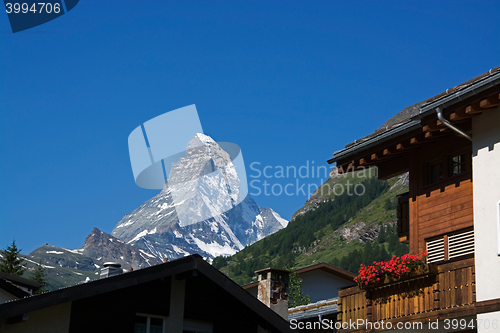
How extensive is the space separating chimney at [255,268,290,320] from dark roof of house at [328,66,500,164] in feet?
13.1

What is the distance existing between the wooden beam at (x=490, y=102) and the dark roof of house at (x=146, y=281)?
297 inches

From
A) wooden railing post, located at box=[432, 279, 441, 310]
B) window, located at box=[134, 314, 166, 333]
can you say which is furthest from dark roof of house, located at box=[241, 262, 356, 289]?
wooden railing post, located at box=[432, 279, 441, 310]

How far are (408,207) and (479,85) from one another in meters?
5.59

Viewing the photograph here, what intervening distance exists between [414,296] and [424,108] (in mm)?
4706

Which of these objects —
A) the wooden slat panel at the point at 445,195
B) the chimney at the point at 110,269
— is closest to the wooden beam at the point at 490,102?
the wooden slat panel at the point at 445,195

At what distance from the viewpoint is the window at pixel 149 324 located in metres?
15.6

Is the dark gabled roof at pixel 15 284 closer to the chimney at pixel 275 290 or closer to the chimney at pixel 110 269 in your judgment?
the chimney at pixel 110 269

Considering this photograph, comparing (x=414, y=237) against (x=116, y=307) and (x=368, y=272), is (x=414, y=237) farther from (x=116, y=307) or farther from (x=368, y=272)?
(x=116, y=307)

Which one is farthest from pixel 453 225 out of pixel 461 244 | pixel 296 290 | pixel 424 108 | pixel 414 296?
pixel 296 290

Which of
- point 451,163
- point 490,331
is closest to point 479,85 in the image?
point 451,163

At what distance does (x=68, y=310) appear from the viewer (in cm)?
1431

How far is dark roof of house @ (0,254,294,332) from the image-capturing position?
1290 cm

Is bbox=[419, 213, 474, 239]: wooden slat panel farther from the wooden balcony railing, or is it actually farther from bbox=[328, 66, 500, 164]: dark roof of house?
bbox=[328, 66, 500, 164]: dark roof of house

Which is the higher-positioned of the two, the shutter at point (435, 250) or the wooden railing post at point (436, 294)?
the shutter at point (435, 250)
